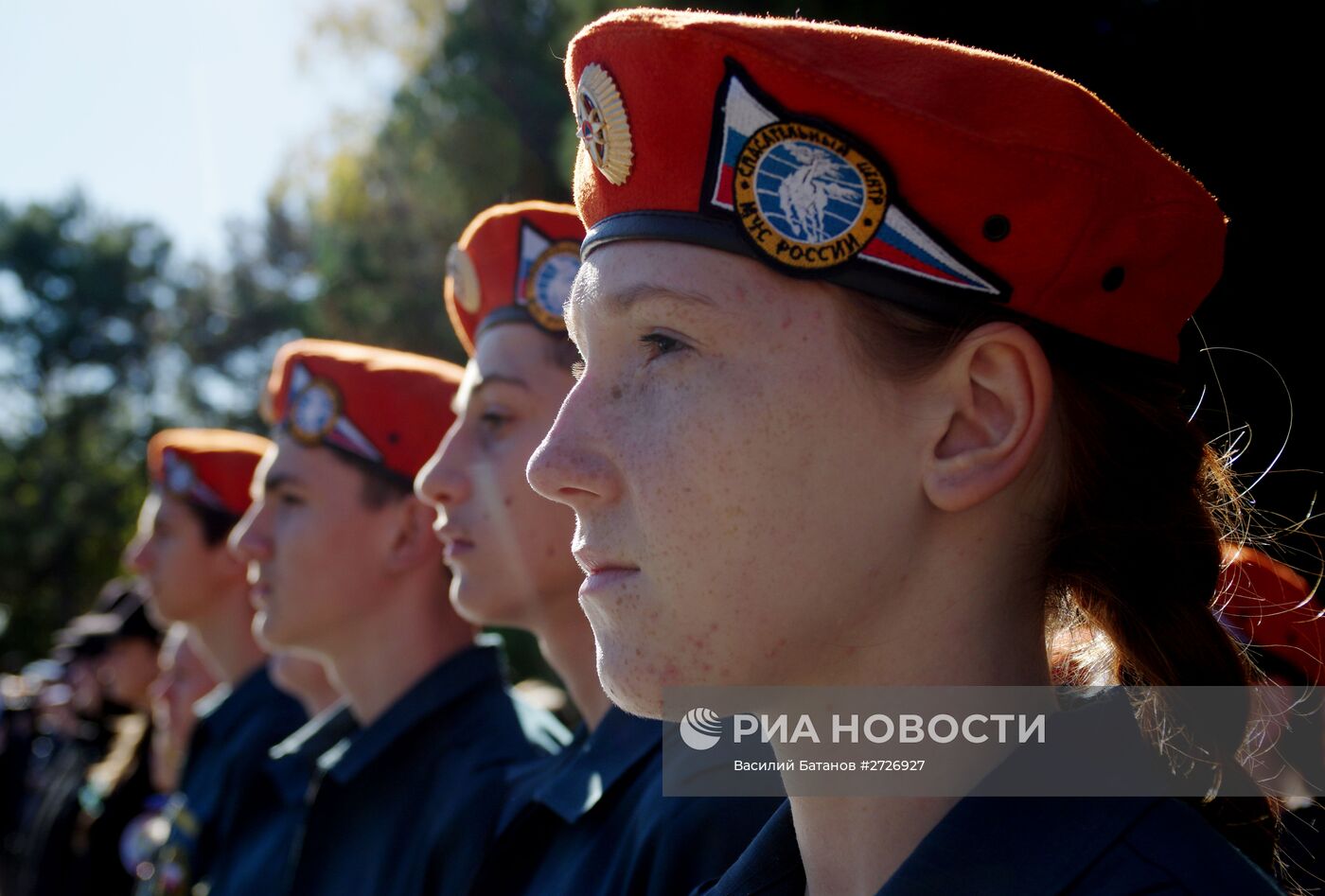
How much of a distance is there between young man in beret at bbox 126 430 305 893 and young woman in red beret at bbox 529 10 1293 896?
15.8 feet

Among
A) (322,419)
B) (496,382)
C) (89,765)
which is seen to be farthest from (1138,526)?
(89,765)

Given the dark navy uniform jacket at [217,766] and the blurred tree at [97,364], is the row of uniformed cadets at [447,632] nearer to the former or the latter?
the dark navy uniform jacket at [217,766]

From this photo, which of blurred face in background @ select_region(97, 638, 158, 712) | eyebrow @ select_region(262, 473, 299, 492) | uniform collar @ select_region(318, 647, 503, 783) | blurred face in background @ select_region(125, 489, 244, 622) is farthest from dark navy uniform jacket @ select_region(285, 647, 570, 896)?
blurred face in background @ select_region(97, 638, 158, 712)

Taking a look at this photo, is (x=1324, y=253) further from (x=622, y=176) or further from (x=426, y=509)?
(x=622, y=176)

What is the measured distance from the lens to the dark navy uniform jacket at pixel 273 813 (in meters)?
4.45

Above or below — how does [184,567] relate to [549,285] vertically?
below

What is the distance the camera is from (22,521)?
1271 inches

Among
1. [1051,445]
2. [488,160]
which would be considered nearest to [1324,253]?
[1051,445]

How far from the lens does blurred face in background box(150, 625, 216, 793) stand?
7039 mm

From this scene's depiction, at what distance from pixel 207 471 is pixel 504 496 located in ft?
12.2

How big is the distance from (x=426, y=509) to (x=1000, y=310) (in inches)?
113

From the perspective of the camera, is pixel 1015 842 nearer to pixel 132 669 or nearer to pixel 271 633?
pixel 271 633

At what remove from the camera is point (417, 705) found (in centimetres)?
376

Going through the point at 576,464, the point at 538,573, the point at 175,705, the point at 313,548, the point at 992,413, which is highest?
the point at 992,413
